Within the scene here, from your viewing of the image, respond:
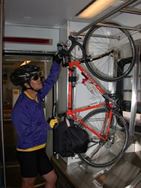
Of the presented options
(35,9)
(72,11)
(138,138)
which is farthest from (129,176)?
(35,9)

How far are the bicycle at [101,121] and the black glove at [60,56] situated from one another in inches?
1.9

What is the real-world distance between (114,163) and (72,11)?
2.38 metres

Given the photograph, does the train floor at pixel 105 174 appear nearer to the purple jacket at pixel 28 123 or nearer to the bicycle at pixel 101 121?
the bicycle at pixel 101 121

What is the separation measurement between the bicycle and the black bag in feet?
0.99

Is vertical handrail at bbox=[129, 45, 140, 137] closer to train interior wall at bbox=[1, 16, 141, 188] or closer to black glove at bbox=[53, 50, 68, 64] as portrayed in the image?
train interior wall at bbox=[1, 16, 141, 188]

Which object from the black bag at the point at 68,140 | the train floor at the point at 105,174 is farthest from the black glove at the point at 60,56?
the train floor at the point at 105,174

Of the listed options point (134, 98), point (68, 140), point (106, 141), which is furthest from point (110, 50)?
point (68, 140)

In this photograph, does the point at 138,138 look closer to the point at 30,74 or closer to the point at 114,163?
the point at 114,163

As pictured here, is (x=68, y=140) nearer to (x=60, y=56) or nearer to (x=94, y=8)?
(x=60, y=56)

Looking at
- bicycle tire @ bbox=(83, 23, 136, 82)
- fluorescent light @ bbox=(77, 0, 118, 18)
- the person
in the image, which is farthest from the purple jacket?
fluorescent light @ bbox=(77, 0, 118, 18)

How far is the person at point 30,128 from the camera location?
2.41 metres

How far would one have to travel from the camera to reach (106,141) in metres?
3.12

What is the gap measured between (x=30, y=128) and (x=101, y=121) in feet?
4.85

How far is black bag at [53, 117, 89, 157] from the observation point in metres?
2.71
